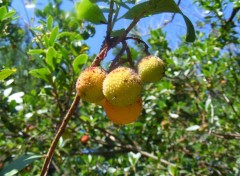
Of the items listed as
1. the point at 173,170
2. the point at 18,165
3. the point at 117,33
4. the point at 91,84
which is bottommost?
the point at 173,170

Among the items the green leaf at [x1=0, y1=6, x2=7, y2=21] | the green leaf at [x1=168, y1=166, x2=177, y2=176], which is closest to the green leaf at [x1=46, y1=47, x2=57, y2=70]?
the green leaf at [x1=0, y1=6, x2=7, y2=21]

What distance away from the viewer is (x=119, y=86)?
0.99 meters

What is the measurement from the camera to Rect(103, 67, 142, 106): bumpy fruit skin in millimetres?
984

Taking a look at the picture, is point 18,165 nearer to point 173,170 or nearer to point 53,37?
point 53,37

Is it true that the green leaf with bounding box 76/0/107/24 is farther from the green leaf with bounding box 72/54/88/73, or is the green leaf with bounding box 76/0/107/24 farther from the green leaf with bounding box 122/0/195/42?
the green leaf with bounding box 72/54/88/73

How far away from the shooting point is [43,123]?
3092 mm

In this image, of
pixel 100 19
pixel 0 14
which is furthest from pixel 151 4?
pixel 0 14

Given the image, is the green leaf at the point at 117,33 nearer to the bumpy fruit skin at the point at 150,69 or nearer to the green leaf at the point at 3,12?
the bumpy fruit skin at the point at 150,69

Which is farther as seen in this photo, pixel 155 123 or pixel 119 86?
pixel 155 123

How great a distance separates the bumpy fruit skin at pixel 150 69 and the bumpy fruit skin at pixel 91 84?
4.8 inches

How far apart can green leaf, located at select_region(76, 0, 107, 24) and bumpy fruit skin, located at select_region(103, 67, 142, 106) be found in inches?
6.2

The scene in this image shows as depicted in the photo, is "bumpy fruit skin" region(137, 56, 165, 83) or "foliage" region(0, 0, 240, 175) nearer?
"bumpy fruit skin" region(137, 56, 165, 83)

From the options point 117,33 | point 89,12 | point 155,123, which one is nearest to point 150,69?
point 117,33

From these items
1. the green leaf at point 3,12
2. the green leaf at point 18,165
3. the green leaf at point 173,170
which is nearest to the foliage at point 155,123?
the green leaf at point 173,170
